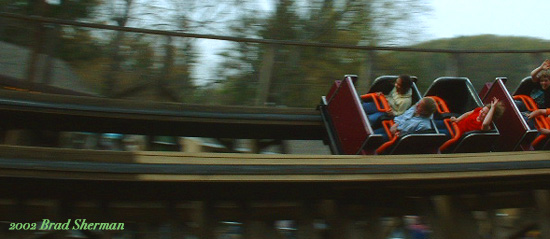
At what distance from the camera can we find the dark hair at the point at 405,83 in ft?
19.4

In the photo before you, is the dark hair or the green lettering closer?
the green lettering

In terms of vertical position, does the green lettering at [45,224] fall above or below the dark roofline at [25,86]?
below

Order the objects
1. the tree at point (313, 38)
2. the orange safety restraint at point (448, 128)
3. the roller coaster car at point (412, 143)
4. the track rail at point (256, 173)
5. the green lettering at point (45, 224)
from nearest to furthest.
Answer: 1. the track rail at point (256, 173)
2. the green lettering at point (45, 224)
3. the roller coaster car at point (412, 143)
4. the orange safety restraint at point (448, 128)
5. the tree at point (313, 38)

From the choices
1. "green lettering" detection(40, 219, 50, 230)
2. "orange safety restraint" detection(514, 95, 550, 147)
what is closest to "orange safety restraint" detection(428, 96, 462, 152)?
"orange safety restraint" detection(514, 95, 550, 147)

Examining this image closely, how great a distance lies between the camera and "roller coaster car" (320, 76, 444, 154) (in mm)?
5391

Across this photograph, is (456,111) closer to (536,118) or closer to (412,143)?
(536,118)

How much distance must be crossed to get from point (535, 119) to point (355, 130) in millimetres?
1809

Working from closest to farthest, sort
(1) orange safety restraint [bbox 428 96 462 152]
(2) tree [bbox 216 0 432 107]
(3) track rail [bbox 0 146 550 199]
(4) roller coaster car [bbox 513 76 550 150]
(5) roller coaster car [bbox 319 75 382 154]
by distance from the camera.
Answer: (3) track rail [bbox 0 146 550 199]
(5) roller coaster car [bbox 319 75 382 154]
(1) orange safety restraint [bbox 428 96 462 152]
(4) roller coaster car [bbox 513 76 550 150]
(2) tree [bbox 216 0 432 107]

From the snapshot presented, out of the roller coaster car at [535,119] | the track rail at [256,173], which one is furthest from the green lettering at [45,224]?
the roller coaster car at [535,119]

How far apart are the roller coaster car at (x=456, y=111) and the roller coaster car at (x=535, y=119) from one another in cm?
39

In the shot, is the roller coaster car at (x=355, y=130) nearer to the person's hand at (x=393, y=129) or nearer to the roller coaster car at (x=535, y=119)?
the person's hand at (x=393, y=129)

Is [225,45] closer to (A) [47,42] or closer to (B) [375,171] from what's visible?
(A) [47,42]

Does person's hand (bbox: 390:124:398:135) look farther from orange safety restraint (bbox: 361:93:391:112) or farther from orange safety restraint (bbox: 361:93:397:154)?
orange safety restraint (bbox: 361:93:391:112)

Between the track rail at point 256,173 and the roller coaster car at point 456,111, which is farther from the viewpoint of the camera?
the roller coaster car at point 456,111
